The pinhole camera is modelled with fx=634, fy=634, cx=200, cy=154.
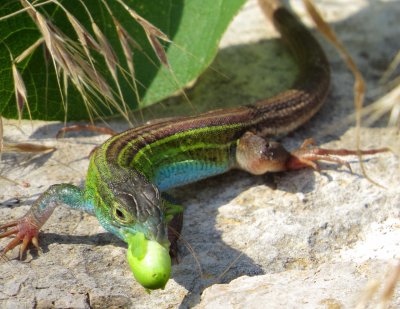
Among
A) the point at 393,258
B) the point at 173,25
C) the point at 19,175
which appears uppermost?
the point at 173,25

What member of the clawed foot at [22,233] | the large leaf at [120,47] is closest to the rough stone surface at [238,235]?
the clawed foot at [22,233]

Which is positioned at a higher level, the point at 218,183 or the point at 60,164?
the point at 60,164

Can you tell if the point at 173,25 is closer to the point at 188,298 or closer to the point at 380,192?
the point at 380,192

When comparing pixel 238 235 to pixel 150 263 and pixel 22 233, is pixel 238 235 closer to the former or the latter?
pixel 150 263

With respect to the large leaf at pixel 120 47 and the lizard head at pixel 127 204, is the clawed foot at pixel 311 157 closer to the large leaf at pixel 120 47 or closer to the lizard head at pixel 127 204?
the large leaf at pixel 120 47

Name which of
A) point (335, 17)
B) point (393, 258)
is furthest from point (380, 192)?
point (335, 17)

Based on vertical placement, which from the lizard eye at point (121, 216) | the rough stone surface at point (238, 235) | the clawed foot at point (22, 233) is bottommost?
the rough stone surface at point (238, 235)

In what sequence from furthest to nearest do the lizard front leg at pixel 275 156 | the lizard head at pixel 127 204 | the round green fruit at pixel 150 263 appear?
the lizard front leg at pixel 275 156
the lizard head at pixel 127 204
the round green fruit at pixel 150 263

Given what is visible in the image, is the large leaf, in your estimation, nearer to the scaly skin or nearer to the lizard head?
the scaly skin

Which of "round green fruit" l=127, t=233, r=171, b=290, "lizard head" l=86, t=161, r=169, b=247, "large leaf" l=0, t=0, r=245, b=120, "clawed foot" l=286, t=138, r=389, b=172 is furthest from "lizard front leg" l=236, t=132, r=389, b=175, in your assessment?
"round green fruit" l=127, t=233, r=171, b=290
